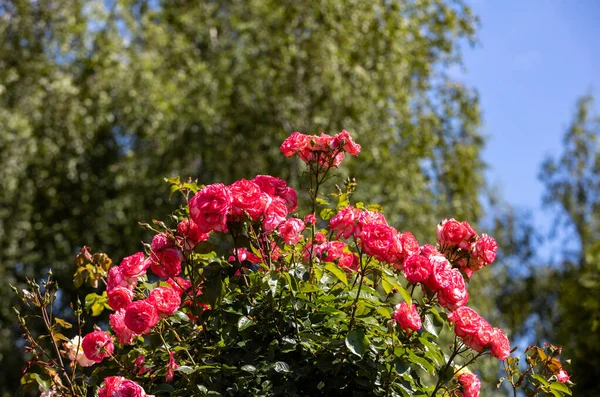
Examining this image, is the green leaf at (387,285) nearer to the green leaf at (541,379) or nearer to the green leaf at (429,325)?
the green leaf at (429,325)

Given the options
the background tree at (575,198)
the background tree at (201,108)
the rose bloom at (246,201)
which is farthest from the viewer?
the background tree at (575,198)

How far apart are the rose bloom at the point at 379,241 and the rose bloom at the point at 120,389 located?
71cm

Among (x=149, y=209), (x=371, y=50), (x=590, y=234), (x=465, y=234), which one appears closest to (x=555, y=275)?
(x=590, y=234)

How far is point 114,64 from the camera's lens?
12.4m

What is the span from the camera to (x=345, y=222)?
2.28m

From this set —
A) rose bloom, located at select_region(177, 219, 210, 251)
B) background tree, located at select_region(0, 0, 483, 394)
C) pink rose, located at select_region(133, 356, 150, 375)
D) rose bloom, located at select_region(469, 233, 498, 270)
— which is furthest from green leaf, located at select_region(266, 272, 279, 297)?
background tree, located at select_region(0, 0, 483, 394)

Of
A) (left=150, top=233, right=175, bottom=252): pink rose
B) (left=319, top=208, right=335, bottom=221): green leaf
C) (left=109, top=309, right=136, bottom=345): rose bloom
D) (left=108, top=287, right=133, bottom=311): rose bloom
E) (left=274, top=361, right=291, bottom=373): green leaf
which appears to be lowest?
(left=109, top=309, right=136, bottom=345): rose bloom

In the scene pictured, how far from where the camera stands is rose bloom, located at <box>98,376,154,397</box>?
2.08m

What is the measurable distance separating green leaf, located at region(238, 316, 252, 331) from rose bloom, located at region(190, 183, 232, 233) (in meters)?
0.27

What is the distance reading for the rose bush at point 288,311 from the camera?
2.12 m

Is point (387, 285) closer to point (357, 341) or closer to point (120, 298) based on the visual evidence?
point (357, 341)

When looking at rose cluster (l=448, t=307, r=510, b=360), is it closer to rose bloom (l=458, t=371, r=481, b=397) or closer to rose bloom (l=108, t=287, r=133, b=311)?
rose bloom (l=458, t=371, r=481, b=397)

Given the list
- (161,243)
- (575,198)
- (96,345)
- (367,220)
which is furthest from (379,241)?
(575,198)

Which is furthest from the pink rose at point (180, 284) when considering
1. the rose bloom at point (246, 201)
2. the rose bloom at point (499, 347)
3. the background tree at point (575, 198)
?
the background tree at point (575, 198)
